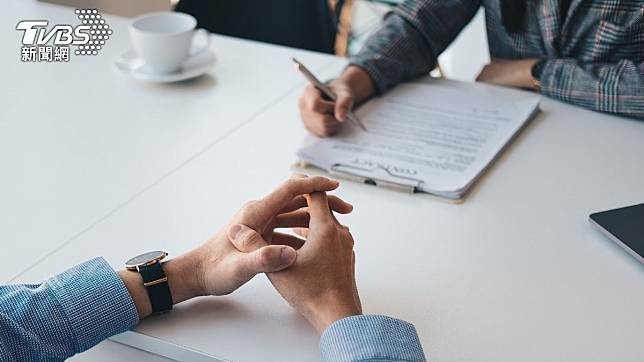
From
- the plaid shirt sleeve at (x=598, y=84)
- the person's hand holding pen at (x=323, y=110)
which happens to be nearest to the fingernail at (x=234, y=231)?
the person's hand holding pen at (x=323, y=110)

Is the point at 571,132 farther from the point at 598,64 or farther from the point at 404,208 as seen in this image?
the point at 404,208

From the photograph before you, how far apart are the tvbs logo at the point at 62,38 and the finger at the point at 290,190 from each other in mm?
838

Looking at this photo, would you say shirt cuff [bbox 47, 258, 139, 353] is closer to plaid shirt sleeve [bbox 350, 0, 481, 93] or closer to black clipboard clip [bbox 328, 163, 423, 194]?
black clipboard clip [bbox 328, 163, 423, 194]

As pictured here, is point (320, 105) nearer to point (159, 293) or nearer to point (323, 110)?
point (323, 110)

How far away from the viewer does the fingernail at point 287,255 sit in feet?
2.99

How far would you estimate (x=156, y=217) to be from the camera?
3.62 feet

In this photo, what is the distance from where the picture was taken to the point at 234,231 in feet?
3.17

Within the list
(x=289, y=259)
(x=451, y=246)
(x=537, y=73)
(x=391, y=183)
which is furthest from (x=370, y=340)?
(x=537, y=73)

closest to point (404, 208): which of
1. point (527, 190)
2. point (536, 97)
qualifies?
point (527, 190)

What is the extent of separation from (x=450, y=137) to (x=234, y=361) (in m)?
0.59

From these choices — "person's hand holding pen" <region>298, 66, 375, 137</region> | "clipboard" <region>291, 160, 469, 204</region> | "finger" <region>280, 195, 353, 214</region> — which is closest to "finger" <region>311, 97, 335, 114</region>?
"person's hand holding pen" <region>298, 66, 375, 137</region>

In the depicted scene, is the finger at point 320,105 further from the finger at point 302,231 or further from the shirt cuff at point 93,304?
the shirt cuff at point 93,304

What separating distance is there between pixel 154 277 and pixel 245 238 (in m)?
0.11

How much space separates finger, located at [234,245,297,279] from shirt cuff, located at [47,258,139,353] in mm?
125
